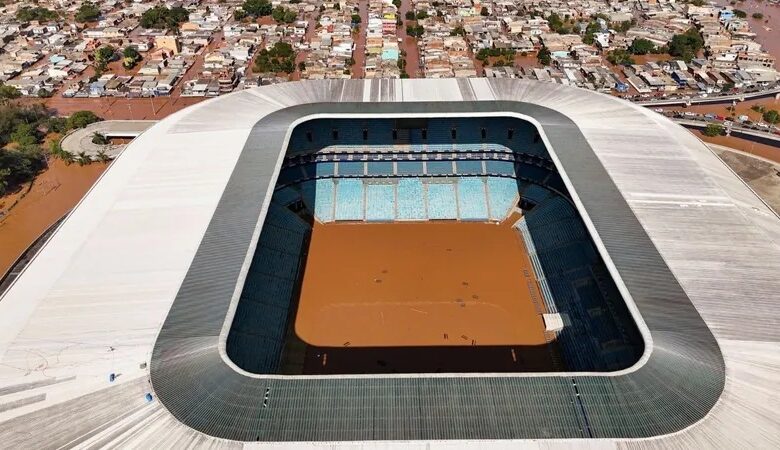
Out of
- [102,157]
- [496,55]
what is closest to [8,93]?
[102,157]

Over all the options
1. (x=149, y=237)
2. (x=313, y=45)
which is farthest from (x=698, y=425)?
(x=313, y=45)

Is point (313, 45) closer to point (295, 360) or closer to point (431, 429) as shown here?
point (295, 360)

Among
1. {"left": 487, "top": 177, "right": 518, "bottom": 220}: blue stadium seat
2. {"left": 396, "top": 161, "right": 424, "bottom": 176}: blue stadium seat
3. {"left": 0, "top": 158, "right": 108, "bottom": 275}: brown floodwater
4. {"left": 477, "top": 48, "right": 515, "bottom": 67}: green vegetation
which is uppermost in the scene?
{"left": 477, "top": 48, "right": 515, "bottom": 67}: green vegetation

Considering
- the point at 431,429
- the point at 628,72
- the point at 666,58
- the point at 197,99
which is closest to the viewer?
the point at 431,429

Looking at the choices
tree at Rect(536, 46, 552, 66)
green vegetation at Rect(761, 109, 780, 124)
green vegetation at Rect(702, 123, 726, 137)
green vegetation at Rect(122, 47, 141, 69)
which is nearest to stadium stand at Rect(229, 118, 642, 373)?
green vegetation at Rect(702, 123, 726, 137)

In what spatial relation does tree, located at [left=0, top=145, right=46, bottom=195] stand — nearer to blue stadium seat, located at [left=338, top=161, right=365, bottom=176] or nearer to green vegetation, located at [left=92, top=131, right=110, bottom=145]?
green vegetation, located at [left=92, top=131, right=110, bottom=145]

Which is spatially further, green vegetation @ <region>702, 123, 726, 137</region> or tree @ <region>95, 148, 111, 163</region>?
green vegetation @ <region>702, 123, 726, 137</region>
